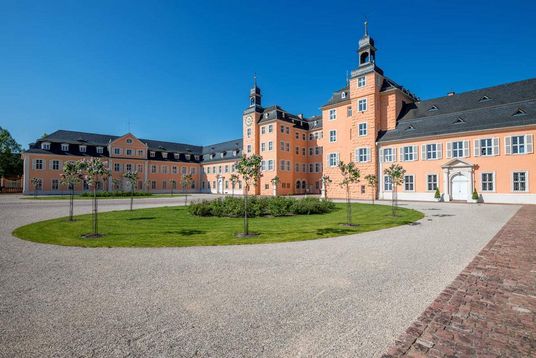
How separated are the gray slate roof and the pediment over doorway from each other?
3.06m

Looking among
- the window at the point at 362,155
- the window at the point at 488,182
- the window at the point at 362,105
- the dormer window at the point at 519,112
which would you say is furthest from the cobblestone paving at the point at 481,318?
the window at the point at 362,105

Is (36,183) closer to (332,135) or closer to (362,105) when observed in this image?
(332,135)

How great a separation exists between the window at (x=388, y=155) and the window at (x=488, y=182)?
9.04 metres

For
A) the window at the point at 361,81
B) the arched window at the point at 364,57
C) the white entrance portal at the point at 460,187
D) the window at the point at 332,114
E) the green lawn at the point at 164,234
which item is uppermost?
the arched window at the point at 364,57

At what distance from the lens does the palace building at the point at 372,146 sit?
26594mm

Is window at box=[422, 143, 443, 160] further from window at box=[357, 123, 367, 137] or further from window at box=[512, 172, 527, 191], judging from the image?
window at box=[357, 123, 367, 137]

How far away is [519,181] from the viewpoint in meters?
25.4

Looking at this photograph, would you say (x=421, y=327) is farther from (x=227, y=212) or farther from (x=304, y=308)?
(x=227, y=212)

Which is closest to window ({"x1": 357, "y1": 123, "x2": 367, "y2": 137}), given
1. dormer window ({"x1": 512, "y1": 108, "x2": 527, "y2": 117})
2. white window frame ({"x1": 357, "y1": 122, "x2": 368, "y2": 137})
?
white window frame ({"x1": 357, "y1": 122, "x2": 368, "y2": 137})

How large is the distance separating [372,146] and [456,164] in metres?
9.38

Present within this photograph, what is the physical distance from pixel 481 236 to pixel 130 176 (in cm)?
2772

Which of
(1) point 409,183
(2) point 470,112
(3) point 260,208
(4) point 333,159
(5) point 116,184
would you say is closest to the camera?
(3) point 260,208

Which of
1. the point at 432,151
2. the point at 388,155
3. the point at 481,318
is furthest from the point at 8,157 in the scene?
the point at 481,318

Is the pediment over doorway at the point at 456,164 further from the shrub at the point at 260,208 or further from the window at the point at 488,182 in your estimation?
the shrub at the point at 260,208
